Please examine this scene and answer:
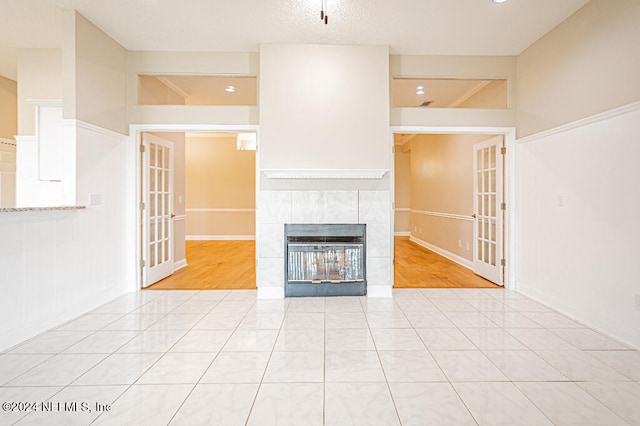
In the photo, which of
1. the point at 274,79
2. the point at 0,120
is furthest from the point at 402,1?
A: the point at 0,120

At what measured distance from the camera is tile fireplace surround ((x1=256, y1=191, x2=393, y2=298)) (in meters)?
3.98

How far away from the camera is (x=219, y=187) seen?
30.5ft

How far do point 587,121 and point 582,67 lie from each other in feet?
1.77

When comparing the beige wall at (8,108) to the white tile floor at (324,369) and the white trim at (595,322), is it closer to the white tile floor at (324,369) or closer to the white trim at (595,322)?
the white tile floor at (324,369)

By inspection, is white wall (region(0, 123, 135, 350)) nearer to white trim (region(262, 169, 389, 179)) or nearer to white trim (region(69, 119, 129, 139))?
white trim (region(69, 119, 129, 139))

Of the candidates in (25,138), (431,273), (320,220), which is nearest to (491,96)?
(431,273)

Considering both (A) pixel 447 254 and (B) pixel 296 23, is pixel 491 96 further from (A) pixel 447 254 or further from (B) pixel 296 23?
(A) pixel 447 254

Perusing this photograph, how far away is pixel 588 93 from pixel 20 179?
243 inches

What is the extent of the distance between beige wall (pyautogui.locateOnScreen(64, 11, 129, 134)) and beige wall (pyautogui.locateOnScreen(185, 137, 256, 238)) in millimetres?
5173

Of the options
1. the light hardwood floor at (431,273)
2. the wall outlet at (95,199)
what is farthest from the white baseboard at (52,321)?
the light hardwood floor at (431,273)

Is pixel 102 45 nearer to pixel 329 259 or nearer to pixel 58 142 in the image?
pixel 58 142

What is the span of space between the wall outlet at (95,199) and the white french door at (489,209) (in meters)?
Answer: 4.78

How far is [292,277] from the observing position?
13.0ft

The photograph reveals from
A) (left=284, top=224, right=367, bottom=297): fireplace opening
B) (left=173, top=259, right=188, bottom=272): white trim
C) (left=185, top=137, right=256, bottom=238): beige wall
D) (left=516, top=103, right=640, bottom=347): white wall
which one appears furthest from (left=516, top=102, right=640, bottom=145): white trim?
(left=185, top=137, right=256, bottom=238): beige wall
